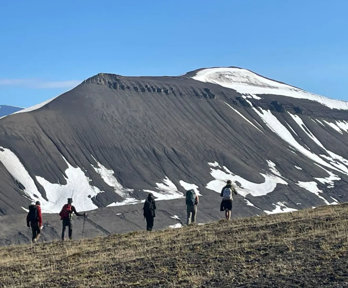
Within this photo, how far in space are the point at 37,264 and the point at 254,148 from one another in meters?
136

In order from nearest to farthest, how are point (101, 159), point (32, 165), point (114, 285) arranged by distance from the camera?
point (114, 285) < point (32, 165) < point (101, 159)

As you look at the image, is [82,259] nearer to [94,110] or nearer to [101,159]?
[101,159]

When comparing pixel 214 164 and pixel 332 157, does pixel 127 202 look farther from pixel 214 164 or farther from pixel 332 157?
pixel 332 157

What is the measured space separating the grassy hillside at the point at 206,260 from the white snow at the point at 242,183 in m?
101

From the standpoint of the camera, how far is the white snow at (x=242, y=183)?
12812 cm

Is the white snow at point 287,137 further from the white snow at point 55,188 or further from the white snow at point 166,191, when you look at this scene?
the white snow at point 55,188

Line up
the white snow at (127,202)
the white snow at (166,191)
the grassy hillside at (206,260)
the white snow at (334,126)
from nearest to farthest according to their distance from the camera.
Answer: the grassy hillside at (206,260) → the white snow at (127,202) → the white snow at (166,191) → the white snow at (334,126)

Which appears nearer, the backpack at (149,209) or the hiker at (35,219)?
the hiker at (35,219)

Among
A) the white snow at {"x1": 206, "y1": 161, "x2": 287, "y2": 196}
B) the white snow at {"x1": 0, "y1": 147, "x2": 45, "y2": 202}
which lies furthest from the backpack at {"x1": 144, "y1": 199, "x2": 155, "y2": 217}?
the white snow at {"x1": 206, "y1": 161, "x2": 287, "y2": 196}

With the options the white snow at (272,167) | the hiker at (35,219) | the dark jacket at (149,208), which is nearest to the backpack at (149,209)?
the dark jacket at (149,208)

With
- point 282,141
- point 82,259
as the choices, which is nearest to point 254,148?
point 282,141

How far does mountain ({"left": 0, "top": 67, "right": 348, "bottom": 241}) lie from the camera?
115375 mm

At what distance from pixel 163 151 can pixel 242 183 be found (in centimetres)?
1637

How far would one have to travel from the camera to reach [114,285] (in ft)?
54.3
